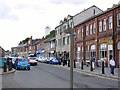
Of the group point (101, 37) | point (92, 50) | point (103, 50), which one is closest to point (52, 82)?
point (103, 50)

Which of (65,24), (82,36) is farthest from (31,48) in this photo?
(82,36)

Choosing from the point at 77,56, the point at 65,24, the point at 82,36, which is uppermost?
the point at 65,24

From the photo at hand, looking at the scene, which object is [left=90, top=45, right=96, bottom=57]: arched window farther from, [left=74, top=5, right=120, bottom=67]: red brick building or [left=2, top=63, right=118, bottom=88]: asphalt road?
[left=2, top=63, right=118, bottom=88]: asphalt road

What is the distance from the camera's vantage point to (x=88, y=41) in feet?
159

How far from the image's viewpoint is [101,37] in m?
41.9

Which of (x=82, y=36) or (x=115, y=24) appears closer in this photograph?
(x=115, y=24)

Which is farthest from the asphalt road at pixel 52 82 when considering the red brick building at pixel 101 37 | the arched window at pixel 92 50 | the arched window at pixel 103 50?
the arched window at pixel 92 50

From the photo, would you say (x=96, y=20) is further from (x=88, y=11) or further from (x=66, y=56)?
(x=66, y=56)

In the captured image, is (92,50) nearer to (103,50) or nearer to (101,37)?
(101,37)

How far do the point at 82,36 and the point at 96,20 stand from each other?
9044 mm

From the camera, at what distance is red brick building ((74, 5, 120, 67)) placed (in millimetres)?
37031

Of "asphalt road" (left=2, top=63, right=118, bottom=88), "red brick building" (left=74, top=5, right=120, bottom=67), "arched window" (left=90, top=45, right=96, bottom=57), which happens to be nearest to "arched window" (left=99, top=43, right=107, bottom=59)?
"red brick building" (left=74, top=5, right=120, bottom=67)

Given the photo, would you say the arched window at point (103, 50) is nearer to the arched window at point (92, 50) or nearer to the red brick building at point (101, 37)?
the red brick building at point (101, 37)

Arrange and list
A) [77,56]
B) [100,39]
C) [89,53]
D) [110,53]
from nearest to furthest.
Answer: [110,53], [100,39], [89,53], [77,56]
